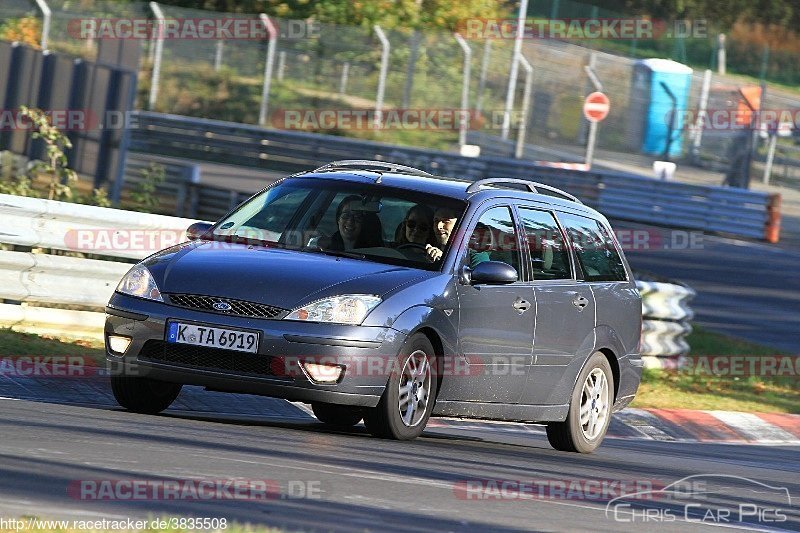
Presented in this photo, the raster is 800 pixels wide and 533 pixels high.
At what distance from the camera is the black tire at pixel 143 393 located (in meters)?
9.86

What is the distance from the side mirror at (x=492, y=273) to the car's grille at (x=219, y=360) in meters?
1.50

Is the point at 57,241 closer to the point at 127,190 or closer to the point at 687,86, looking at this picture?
the point at 127,190

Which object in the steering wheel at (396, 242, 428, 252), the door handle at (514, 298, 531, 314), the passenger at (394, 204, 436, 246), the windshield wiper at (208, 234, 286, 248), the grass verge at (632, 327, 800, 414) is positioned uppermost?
the passenger at (394, 204, 436, 246)

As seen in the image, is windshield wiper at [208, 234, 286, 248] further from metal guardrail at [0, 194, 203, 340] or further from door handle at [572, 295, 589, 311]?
metal guardrail at [0, 194, 203, 340]

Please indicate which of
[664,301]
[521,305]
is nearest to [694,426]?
[664,301]

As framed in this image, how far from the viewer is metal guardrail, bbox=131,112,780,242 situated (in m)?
31.6

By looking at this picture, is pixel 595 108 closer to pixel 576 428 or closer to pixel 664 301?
pixel 664 301

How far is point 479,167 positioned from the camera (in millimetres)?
33219

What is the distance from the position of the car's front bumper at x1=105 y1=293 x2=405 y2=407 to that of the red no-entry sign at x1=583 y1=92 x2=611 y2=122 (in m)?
28.3

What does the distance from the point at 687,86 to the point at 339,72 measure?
29.5ft

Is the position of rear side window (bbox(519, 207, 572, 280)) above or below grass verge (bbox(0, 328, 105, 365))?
above

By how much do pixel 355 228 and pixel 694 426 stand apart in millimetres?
5472

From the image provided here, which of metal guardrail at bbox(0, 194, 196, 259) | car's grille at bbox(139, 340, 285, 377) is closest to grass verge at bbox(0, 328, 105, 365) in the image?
metal guardrail at bbox(0, 194, 196, 259)

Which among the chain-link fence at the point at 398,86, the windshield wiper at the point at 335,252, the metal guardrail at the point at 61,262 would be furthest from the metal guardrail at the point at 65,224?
the chain-link fence at the point at 398,86
